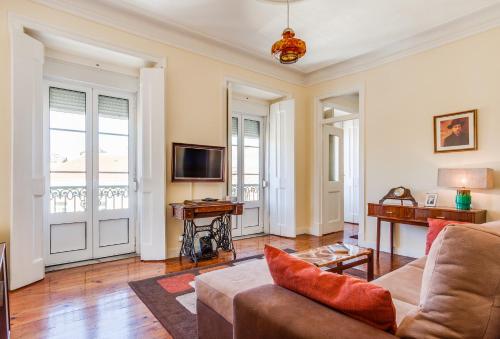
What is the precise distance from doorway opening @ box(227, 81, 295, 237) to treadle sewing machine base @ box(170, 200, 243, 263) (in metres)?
0.92

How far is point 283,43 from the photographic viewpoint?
2756mm

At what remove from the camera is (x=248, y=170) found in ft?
18.0

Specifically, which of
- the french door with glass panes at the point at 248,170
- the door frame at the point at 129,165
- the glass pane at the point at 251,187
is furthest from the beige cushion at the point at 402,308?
the glass pane at the point at 251,187

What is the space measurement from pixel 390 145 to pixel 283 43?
2616 mm

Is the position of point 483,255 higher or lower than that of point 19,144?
lower

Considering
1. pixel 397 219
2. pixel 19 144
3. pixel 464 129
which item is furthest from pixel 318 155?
pixel 19 144

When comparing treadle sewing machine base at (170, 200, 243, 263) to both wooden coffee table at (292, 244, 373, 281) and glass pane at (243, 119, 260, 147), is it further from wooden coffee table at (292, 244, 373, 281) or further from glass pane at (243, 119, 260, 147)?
glass pane at (243, 119, 260, 147)

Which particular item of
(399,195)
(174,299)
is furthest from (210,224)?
(399,195)

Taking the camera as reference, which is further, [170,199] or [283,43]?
[170,199]

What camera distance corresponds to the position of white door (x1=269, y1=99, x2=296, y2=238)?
5.33 m

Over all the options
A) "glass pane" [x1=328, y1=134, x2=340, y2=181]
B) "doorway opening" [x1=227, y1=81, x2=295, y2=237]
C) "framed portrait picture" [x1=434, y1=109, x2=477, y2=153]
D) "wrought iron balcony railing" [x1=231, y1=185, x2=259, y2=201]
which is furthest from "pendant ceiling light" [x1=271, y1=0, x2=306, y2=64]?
"glass pane" [x1=328, y1=134, x2=340, y2=181]

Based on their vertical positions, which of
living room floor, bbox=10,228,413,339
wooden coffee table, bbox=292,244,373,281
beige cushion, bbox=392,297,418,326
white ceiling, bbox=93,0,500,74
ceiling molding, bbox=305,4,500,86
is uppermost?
white ceiling, bbox=93,0,500,74

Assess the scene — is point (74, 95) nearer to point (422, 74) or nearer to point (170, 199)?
point (170, 199)

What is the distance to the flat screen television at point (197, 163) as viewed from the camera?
3.96 m
